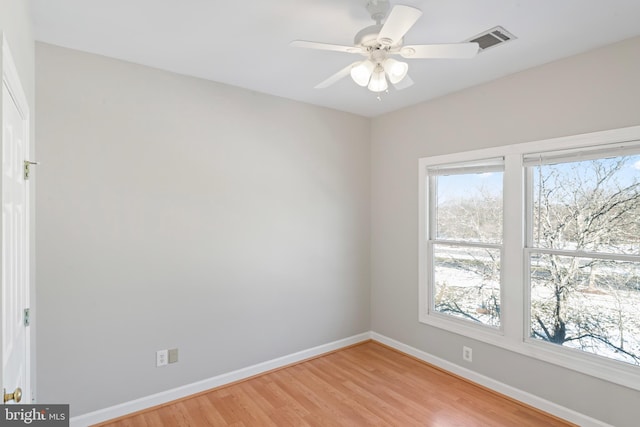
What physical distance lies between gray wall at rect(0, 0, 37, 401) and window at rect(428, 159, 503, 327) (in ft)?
10.4

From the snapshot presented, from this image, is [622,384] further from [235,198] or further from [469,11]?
[235,198]

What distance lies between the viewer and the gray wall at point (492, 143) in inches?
88.4

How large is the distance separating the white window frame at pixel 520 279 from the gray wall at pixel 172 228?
1413 millimetres

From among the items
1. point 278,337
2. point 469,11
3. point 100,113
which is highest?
point 469,11

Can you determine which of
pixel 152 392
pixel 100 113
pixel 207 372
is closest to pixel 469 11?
pixel 100 113

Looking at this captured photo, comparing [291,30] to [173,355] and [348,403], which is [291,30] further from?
[348,403]

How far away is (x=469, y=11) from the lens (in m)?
1.88

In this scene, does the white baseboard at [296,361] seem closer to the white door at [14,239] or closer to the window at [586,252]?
the window at [586,252]

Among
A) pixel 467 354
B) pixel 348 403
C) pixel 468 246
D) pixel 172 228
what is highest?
pixel 172 228

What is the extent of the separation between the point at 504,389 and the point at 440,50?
2735mm

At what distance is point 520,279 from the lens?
107 inches

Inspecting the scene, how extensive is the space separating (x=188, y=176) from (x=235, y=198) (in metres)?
0.45

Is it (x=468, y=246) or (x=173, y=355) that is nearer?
(x=173, y=355)

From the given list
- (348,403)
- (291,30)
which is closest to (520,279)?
(348,403)
